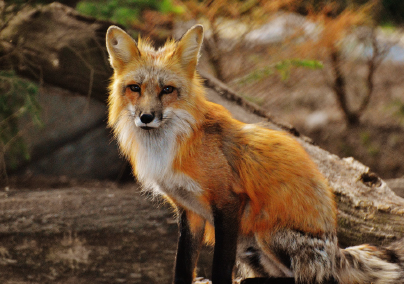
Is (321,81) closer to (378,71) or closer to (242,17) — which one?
(378,71)

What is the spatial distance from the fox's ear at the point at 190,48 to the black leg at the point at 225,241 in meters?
1.12

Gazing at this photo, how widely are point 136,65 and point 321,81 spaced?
28.1ft

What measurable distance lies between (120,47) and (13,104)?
3.00 meters

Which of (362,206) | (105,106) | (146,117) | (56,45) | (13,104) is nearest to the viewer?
(146,117)

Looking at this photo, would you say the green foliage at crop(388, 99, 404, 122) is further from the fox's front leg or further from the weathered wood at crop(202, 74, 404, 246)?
the fox's front leg

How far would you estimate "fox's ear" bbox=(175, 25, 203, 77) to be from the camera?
3.10 meters

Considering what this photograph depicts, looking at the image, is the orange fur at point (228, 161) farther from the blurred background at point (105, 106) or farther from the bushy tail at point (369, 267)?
the blurred background at point (105, 106)

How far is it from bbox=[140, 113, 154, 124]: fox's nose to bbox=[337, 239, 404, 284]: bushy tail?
1.85 metres

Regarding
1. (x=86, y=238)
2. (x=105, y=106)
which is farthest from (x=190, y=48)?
(x=105, y=106)

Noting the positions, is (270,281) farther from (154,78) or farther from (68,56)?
(68,56)

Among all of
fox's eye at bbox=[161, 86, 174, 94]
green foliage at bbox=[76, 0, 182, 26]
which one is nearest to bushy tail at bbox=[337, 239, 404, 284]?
fox's eye at bbox=[161, 86, 174, 94]

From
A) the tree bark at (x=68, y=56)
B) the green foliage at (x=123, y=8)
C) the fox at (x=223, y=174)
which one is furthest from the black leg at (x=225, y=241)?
the green foliage at (x=123, y=8)

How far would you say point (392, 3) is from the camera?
9.59m

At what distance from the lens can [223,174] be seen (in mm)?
3082
